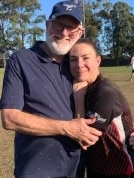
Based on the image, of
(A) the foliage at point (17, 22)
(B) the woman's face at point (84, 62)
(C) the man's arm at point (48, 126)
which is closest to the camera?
(C) the man's arm at point (48, 126)

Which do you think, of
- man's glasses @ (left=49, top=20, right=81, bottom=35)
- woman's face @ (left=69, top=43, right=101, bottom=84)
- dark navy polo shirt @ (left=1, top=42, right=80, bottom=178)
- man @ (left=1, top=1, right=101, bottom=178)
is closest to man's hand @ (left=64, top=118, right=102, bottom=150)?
man @ (left=1, top=1, right=101, bottom=178)

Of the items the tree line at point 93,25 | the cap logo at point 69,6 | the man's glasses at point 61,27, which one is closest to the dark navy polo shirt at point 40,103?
the man's glasses at point 61,27

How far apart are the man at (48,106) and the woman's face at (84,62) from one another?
0.19 feet

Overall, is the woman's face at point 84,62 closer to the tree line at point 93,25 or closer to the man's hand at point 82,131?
the man's hand at point 82,131

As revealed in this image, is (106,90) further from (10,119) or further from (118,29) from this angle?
(118,29)

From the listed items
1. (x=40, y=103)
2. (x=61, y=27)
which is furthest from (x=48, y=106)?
(x=61, y=27)

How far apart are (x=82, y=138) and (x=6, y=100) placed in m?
0.60

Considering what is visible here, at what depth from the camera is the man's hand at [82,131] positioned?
11.2ft

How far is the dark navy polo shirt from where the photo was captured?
3502 mm

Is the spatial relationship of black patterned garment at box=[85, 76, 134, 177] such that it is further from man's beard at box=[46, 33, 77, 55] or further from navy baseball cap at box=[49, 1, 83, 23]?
navy baseball cap at box=[49, 1, 83, 23]

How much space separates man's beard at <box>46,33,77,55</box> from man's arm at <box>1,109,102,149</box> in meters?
0.52

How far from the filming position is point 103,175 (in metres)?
3.72

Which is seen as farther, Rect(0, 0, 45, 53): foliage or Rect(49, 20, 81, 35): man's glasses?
Rect(0, 0, 45, 53): foliage

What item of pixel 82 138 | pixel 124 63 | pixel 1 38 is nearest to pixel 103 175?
pixel 82 138
